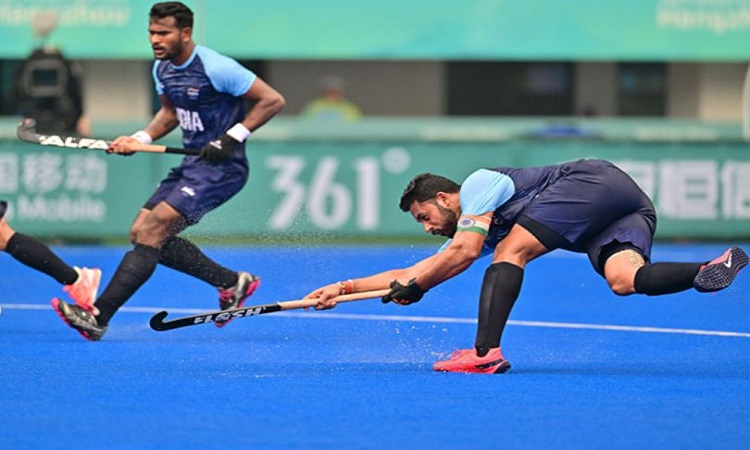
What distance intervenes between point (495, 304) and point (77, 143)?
3.12 metres

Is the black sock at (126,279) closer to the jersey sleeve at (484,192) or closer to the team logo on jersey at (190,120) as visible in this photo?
the team logo on jersey at (190,120)

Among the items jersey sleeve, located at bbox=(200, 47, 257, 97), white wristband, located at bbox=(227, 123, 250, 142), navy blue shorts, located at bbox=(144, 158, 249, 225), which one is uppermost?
jersey sleeve, located at bbox=(200, 47, 257, 97)

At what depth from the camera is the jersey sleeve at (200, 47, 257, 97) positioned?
9.61m

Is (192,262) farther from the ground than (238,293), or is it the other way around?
(192,262)

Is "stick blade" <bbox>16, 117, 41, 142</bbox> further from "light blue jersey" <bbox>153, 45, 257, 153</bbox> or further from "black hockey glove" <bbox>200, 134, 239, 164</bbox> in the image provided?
"black hockey glove" <bbox>200, 134, 239, 164</bbox>

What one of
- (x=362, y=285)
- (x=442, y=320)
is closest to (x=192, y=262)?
(x=442, y=320)

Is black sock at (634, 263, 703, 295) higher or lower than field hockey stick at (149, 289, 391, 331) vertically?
higher

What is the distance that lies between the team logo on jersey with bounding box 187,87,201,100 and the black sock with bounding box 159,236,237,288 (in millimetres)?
793

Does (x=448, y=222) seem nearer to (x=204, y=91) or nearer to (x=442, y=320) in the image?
(x=204, y=91)

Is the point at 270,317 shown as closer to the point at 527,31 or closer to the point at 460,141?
the point at 460,141

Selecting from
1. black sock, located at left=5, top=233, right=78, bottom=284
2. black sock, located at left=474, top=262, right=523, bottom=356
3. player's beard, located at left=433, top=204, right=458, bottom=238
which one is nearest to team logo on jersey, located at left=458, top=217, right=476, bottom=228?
player's beard, located at left=433, top=204, right=458, bottom=238

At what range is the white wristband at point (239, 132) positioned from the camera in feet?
31.5

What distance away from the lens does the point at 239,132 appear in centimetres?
961

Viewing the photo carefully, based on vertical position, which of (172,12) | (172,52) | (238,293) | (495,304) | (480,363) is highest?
(172,12)
